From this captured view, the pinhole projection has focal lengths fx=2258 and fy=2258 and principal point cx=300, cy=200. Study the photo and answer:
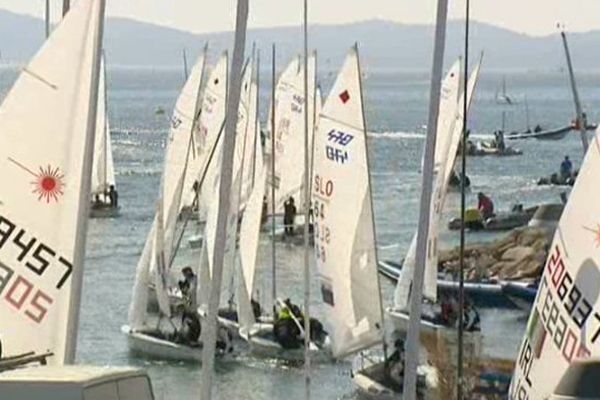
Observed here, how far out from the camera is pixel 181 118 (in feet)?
164

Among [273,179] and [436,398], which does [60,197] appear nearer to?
[436,398]

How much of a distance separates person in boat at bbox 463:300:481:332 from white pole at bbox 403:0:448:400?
25.5m

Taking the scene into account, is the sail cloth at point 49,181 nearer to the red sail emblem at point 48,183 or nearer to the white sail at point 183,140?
the red sail emblem at point 48,183

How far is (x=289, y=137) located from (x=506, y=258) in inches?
281

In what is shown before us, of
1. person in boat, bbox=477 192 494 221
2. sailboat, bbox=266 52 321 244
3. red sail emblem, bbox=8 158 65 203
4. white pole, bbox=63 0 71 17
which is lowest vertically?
person in boat, bbox=477 192 494 221

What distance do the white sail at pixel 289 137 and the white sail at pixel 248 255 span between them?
13.3 m

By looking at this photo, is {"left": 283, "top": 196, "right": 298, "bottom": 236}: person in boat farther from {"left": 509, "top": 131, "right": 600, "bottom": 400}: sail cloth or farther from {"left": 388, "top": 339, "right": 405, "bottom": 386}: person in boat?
{"left": 509, "top": 131, "right": 600, "bottom": 400}: sail cloth

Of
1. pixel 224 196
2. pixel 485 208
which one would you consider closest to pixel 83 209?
pixel 224 196

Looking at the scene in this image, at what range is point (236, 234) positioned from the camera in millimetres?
48344

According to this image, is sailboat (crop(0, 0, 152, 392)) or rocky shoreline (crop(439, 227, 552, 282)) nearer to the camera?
sailboat (crop(0, 0, 152, 392))

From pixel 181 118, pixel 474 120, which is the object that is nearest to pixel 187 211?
pixel 181 118

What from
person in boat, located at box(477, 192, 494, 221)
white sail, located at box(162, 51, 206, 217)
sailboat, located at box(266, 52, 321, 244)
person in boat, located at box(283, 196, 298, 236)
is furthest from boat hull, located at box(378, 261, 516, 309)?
person in boat, located at box(477, 192, 494, 221)

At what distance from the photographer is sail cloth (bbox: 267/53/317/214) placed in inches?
2371

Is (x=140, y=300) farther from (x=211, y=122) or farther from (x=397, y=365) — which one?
(x=211, y=122)
